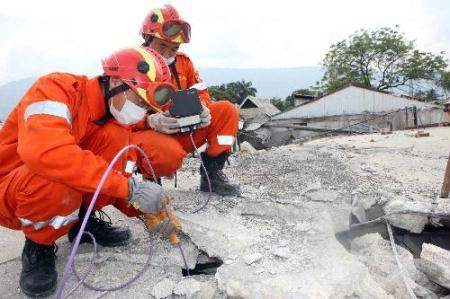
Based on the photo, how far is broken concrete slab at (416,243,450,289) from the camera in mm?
2079

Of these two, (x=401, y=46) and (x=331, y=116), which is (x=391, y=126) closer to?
(x=331, y=116)

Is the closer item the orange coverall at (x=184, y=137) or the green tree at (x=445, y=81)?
the orange coverall at (x=184, y=137)

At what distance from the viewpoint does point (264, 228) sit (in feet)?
8.76

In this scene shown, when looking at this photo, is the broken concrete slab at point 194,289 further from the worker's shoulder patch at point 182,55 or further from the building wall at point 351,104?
the building wall at point 351,104


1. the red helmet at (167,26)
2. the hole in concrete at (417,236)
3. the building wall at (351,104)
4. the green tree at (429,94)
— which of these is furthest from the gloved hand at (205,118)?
the green tree at (429,94)

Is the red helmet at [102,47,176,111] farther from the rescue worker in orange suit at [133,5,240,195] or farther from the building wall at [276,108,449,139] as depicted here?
the building wall at [276,108,449,139]

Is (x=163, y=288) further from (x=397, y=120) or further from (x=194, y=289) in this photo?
(x=397, y=120)

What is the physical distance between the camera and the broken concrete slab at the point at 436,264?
2.08 m

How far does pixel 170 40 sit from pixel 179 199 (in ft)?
4.13

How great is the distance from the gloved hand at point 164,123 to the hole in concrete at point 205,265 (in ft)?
3.00

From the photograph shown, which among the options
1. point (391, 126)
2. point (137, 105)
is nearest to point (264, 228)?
→ point (137, 105)

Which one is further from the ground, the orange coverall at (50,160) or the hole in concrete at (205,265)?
the orange coverall at (50,160)

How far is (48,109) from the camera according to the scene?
1938 millimetres

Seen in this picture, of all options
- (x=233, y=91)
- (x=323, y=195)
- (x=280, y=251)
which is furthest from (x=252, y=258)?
(x=233, y=91)
